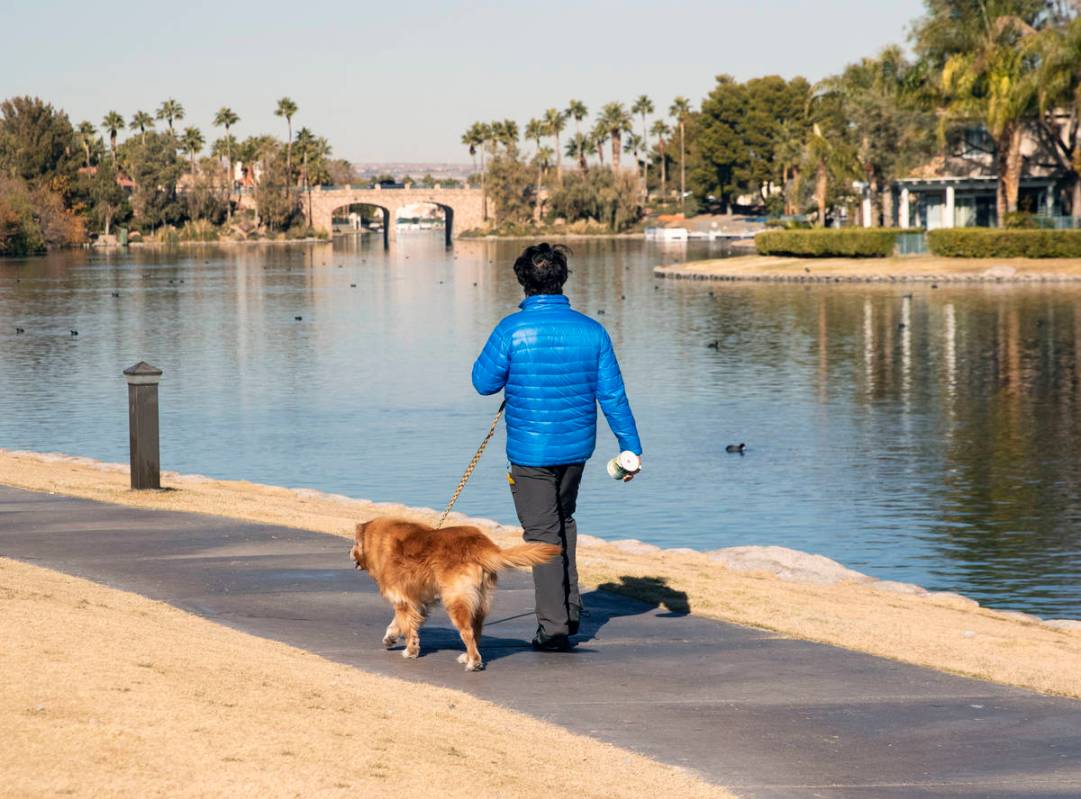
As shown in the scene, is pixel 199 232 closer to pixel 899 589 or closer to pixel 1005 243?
pixel 1005 243

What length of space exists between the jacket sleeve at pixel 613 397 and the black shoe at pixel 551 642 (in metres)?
1.24

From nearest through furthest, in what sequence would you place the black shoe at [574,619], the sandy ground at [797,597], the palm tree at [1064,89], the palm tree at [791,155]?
the black shoe at [574,619] < the sandy ground at [797,597] < the palm tree at [1064,89] < the palm tree at [791,155]

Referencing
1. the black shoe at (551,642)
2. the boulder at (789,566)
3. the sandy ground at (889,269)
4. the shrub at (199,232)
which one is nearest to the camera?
the black shoe at (551,642)

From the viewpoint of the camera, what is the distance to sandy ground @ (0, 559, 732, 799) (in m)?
6.26

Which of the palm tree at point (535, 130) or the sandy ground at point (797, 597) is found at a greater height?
the palm tree at point (535, 130)

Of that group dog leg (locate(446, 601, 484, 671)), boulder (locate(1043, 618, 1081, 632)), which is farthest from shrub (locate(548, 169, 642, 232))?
dog leg (locate(446, 601, 484, 671))

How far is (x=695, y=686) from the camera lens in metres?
8.87

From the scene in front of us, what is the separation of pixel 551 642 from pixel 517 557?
1014 mm

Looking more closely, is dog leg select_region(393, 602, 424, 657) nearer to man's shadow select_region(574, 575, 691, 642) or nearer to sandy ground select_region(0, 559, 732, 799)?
sandy ground select_region(0, 559, 732, 799)

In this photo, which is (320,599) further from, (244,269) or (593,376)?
(244,269)

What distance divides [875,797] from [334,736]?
2.44m

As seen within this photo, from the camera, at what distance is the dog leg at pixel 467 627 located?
877 cm

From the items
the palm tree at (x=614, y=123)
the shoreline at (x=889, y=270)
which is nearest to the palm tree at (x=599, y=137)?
A: the palm tree at (x=614, y=123)

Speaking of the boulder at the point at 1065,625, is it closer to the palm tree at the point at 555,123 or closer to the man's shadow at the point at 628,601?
the man's shadow at the point at 628,601
